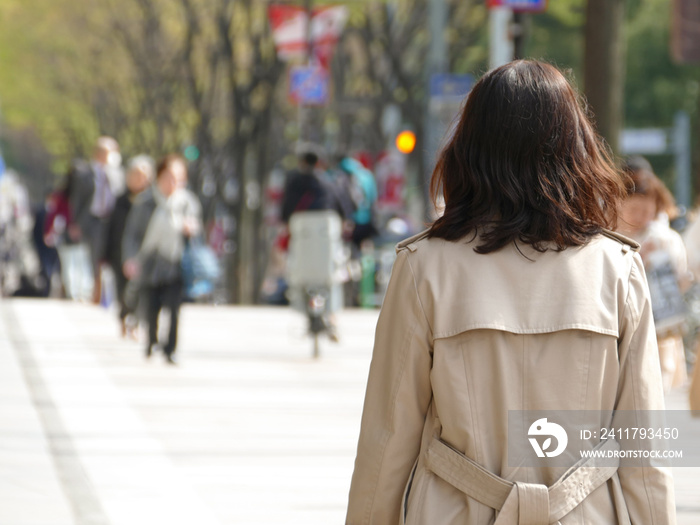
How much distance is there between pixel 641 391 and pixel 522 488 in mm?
304

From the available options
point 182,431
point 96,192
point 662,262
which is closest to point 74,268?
point 96,192

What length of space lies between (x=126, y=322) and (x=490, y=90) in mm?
11967

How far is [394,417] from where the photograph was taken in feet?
8.83

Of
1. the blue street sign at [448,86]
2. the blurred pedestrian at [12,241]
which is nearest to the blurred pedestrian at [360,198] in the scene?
the blue street sign at [448,86]

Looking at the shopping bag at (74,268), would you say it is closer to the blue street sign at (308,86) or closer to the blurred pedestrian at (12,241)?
the blurred pedestrian at (12,241)

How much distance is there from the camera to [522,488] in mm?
2535

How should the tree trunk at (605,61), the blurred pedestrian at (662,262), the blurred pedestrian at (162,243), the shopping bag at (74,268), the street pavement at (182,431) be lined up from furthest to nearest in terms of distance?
the shopping bag at (74,268), the blurred pedestrian at (162,243), the tree trunk at (605,61), the blurred pedestrian at (662,262), the street pavement at (182,431)

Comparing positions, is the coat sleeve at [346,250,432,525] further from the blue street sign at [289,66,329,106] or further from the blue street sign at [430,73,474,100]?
the blue street sign at [289,66,329,106]

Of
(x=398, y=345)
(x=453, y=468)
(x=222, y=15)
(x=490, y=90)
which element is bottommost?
(x=453, y=468)

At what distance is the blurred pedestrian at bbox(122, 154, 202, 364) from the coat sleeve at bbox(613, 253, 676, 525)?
9.18 meters

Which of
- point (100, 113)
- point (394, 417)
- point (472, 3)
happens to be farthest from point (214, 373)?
point (100, 113)

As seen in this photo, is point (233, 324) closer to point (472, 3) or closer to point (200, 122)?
point (472, 3)

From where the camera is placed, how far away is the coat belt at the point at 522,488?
2527 millimetres

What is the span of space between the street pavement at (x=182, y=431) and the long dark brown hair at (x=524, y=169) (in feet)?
11.8
